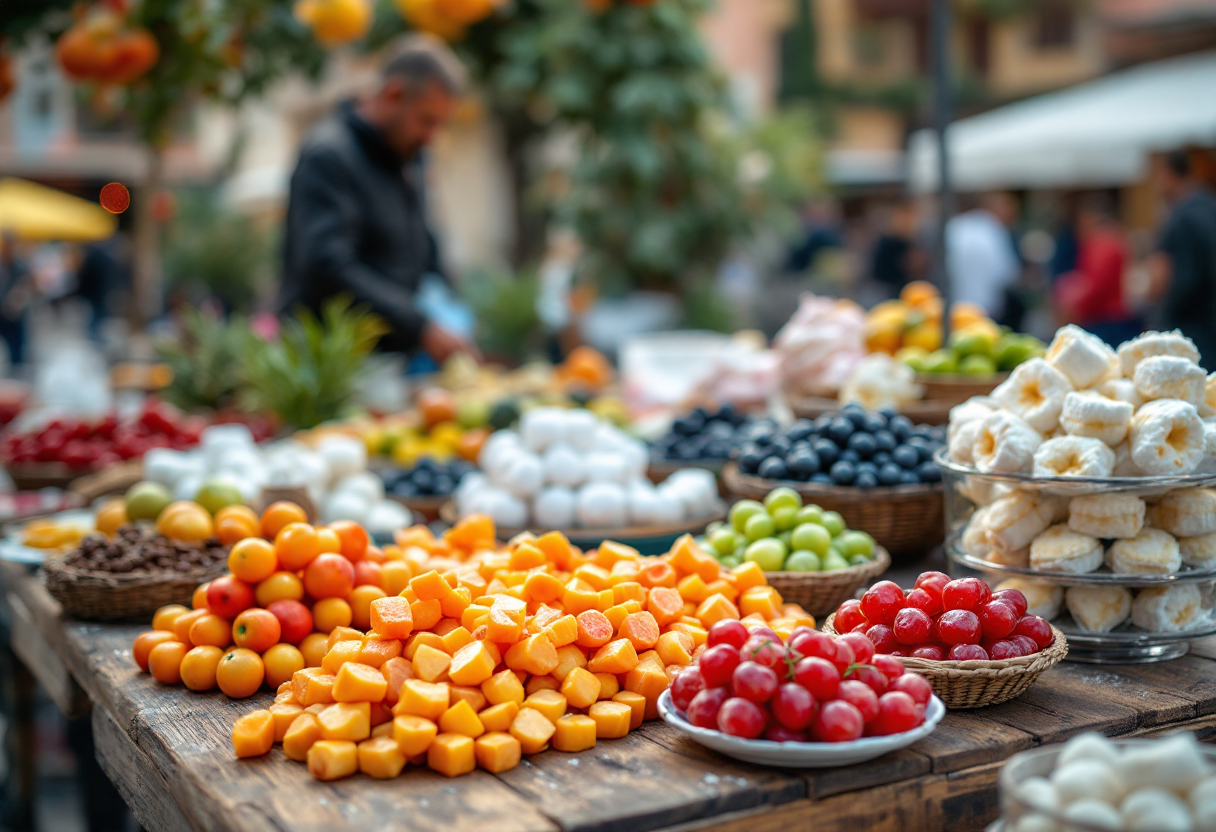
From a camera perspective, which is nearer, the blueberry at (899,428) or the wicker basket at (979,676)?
the wicker basket at (979,676)

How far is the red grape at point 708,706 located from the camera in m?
1.31

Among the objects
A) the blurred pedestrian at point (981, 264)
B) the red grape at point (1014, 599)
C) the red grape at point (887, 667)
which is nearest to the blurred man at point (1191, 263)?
the blurred pedestrian at point (981, 264)

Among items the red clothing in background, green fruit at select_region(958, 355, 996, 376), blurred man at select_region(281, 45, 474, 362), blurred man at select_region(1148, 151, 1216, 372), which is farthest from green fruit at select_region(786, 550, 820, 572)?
the red clothing in background

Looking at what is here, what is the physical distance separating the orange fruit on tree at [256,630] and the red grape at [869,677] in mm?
882

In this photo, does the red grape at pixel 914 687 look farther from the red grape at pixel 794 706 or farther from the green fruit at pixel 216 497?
the green fruit at pixel 216 497

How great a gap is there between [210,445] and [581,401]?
1445 millimetres

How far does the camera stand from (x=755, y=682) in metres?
1.26

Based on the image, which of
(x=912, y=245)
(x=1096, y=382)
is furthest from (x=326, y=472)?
(x=912, y=245)

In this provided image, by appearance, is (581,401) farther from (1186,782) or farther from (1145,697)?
(1186,782)

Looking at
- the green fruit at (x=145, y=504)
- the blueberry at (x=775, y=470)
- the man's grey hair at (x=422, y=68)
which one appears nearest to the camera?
the blueberry at (x=775, y=470)

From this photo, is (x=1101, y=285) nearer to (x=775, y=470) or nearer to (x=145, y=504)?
(x=775, y=470)

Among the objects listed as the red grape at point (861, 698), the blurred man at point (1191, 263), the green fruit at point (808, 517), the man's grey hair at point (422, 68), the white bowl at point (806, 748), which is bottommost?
the white bowl at point (806, 748)

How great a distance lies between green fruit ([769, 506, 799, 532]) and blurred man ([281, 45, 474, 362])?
2.51 meters

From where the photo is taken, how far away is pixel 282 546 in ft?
5.68
